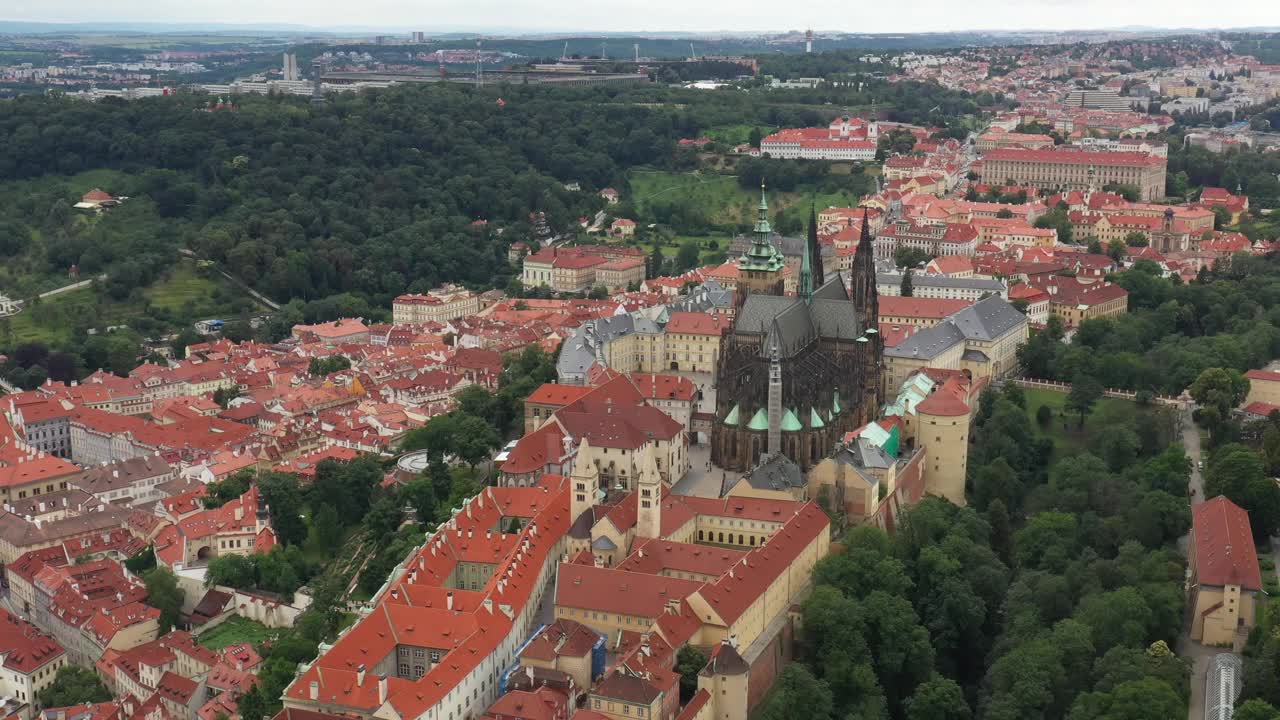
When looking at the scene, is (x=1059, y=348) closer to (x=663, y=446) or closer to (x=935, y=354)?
(x=935, y=354)

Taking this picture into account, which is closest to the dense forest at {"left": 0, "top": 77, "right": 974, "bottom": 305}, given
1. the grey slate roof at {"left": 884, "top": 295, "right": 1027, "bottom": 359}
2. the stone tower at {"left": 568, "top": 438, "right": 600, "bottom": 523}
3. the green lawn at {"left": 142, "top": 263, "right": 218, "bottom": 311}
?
the green lawn at {"left": 142, "top": 263, "right": 218, "bottom": 311}

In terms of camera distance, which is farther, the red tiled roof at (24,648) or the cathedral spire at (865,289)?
the cathedral spire at (865,289)

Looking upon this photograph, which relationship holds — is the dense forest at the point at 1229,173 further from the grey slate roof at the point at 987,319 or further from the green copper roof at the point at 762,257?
the green copper roof at the point at 762,257

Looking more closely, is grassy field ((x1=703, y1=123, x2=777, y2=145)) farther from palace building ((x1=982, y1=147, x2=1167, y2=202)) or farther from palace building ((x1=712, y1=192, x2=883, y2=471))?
palace building ((x1=712, y1=192, x2=883, y2=471))

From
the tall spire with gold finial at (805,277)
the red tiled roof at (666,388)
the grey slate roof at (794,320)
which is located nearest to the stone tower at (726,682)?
the grey slate roof at (794,320)

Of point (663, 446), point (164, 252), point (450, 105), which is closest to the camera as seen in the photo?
point (663, 446)

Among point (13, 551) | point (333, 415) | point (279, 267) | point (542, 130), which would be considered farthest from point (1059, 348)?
point (542, 130)

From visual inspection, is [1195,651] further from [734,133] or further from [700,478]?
[734,133]
